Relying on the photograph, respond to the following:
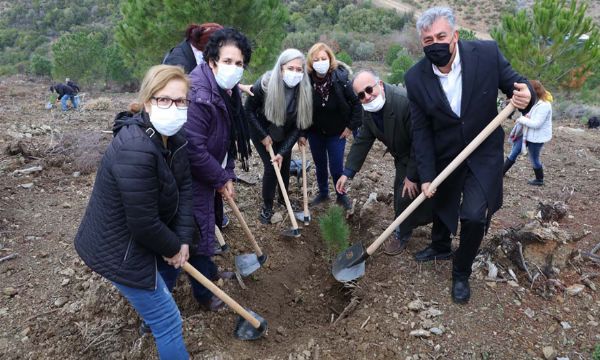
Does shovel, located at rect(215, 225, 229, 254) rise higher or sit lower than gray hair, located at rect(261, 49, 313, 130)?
lower

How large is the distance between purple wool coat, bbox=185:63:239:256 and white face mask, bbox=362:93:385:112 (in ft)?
3.41

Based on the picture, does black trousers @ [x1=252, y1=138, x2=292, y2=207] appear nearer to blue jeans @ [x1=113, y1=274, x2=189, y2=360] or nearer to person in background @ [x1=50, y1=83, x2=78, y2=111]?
blue jeans @ [x1=113, y1=274, x2=189, y2=360]

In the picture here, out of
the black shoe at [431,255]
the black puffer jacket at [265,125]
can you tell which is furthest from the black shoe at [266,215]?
the black shoe at [431,255]

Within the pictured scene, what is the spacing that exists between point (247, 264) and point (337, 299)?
79cm

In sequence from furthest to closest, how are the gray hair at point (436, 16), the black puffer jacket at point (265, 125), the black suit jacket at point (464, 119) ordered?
the black puffer jacket at point (265, 125)
the black suit jacket at point (464, 119)
the gray hair at point (436, 16)

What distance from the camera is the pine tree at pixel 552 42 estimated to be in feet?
30.1

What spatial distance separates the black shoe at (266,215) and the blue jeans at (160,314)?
6.69 feet

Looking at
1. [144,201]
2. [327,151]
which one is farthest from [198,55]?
[144,201]

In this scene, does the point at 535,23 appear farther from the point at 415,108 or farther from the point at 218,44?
the point at 218,44

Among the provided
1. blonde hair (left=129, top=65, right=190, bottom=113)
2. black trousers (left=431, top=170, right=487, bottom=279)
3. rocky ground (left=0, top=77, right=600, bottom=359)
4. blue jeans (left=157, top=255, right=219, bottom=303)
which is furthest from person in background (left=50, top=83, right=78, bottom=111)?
black trousers (left=431, top=170, right=487, bottom=279)

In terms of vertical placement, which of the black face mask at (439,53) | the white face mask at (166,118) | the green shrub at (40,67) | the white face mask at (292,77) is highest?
the black face mask at (439,53)

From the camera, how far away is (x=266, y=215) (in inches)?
167

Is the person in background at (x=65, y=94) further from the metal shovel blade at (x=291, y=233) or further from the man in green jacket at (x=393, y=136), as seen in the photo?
the man in green jacket at (x=393, y=136)

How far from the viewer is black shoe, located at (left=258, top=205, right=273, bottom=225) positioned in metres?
4.23
